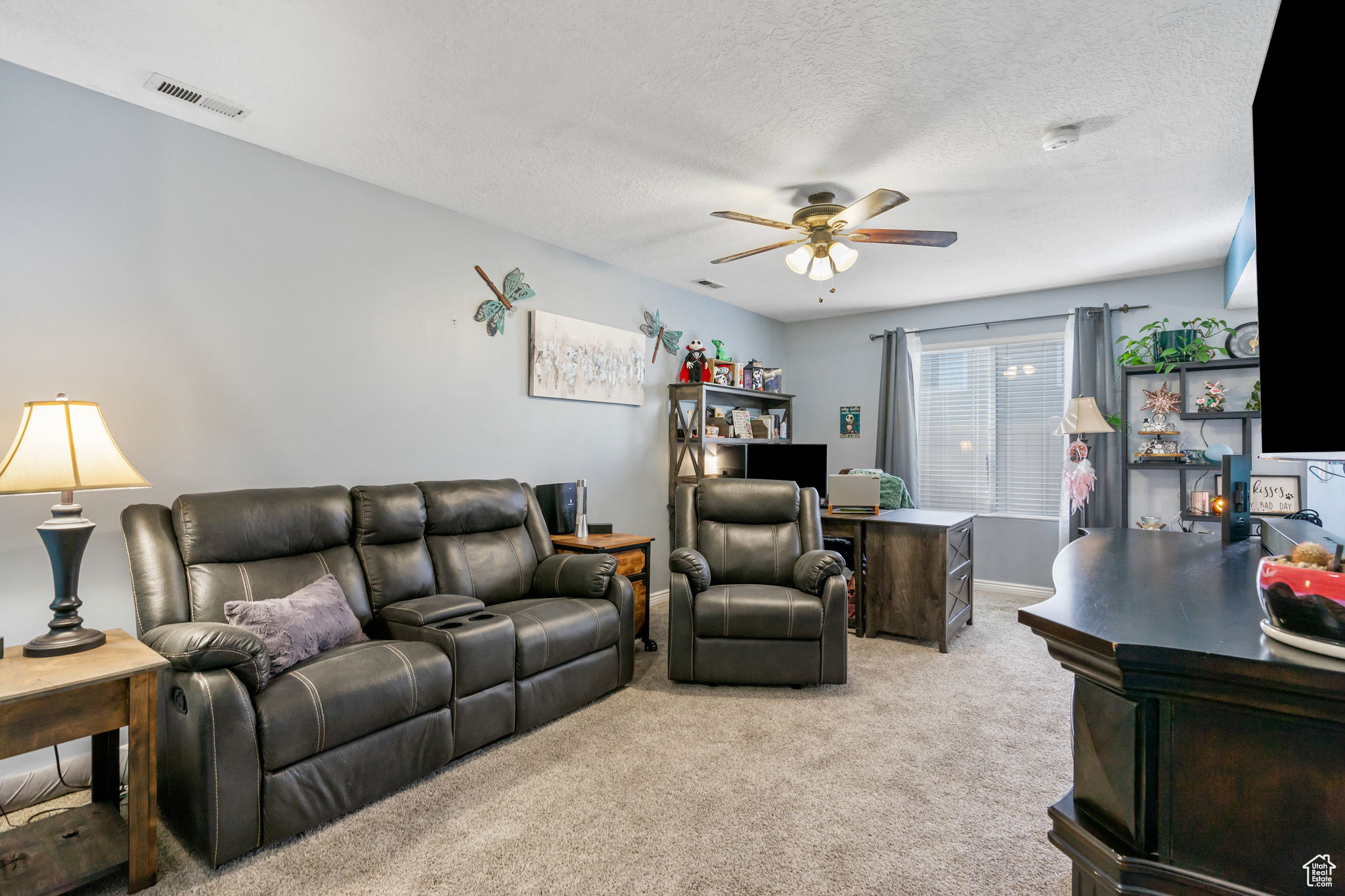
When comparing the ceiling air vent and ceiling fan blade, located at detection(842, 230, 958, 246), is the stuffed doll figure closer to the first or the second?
ceiling fan blade, located at detection(842, 230, 958, 246)

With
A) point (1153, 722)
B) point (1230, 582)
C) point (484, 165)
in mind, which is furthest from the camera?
→ point (484, 165)

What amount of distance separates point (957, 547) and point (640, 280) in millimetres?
3026

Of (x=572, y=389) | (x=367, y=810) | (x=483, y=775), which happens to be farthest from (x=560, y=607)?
(x=572, y=389)

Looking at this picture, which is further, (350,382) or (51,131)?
(350,382)

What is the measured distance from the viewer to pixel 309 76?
2395 mm

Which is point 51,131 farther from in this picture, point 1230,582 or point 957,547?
point 957,547

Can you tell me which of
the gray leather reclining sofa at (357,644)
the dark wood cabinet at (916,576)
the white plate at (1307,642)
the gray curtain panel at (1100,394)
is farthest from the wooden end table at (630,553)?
the gray curtain panel at (1100,394)

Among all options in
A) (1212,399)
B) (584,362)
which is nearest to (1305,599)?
(584,362)

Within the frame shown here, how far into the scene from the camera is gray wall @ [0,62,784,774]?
7.84 feet

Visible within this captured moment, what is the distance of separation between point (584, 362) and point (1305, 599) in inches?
162

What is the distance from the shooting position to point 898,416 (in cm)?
609

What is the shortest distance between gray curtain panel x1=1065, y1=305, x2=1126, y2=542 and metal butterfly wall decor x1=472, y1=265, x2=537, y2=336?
171 inches

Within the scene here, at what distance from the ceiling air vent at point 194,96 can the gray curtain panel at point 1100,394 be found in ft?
18.6
